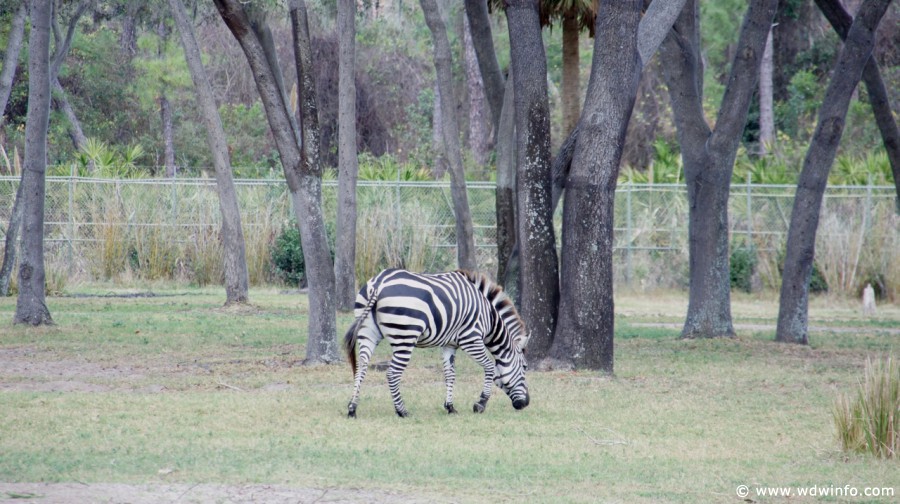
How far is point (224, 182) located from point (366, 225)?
18.2 ft

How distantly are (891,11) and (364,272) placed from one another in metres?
21.9

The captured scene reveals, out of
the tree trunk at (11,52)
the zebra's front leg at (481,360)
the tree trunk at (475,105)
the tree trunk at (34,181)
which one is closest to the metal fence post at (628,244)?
the tree trunk at (475,105)

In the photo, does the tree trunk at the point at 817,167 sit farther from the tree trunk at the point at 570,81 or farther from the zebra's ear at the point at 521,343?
the zebra's ear at the point at 521,343

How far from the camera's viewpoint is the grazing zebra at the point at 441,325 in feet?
33.3

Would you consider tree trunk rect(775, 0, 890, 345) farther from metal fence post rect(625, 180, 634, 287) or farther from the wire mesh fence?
metal fence post rect(625, 180, 634, 287)

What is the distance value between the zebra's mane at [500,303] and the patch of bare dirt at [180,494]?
3745 millimetres

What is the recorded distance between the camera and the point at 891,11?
38000 mm

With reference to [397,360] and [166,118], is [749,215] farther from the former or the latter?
[166,118]

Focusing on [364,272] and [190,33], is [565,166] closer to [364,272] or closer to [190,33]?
[190,33]

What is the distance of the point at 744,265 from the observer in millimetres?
27797

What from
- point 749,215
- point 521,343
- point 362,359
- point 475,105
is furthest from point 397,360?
point 475,105

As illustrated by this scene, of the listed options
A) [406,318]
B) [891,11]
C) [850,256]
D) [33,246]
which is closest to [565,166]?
[406,318]

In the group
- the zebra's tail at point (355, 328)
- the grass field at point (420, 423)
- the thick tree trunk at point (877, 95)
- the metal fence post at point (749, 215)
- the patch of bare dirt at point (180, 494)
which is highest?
the thick tree trunk at point (877, 95)

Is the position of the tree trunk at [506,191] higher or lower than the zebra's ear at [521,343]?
higher
